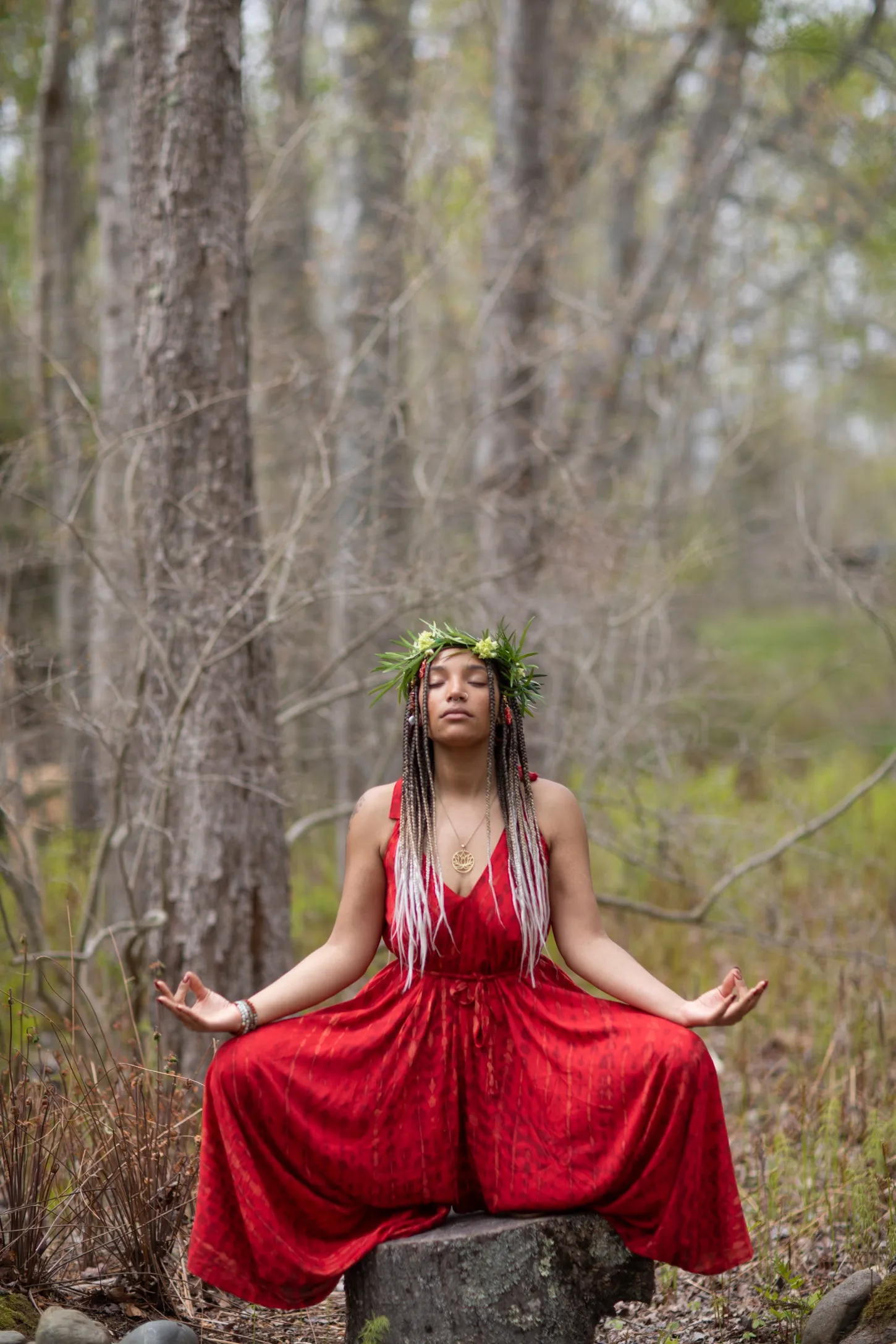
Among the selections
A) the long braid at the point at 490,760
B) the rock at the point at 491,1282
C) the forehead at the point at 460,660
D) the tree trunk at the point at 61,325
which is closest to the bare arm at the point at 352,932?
the long braid at the point at 490,760

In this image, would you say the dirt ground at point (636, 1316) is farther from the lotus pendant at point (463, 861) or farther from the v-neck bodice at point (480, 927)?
the lotus pendant at point (463, 861)

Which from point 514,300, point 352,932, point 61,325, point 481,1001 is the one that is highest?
point 61,325

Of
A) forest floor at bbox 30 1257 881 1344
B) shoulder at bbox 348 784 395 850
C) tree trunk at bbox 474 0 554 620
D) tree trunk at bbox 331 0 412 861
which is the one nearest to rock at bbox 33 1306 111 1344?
forest floor at bbox 30 1257 881 1344

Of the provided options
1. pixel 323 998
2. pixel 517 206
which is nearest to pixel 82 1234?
pixel 323 998

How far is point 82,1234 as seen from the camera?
323 cm

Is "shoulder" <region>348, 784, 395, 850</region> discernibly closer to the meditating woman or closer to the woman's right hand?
the meditating woman

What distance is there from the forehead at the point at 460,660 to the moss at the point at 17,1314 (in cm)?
179

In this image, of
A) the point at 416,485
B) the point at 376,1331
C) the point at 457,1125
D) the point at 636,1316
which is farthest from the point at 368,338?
the point at 376,1331

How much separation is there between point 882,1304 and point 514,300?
601 centimetres

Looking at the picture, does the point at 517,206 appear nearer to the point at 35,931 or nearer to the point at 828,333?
the point at 35,931

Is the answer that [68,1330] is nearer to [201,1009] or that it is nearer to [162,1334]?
[162,1334]

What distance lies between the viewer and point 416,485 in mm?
7289

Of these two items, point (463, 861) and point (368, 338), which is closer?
point (463, 861)

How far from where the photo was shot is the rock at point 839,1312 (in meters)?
3.04
